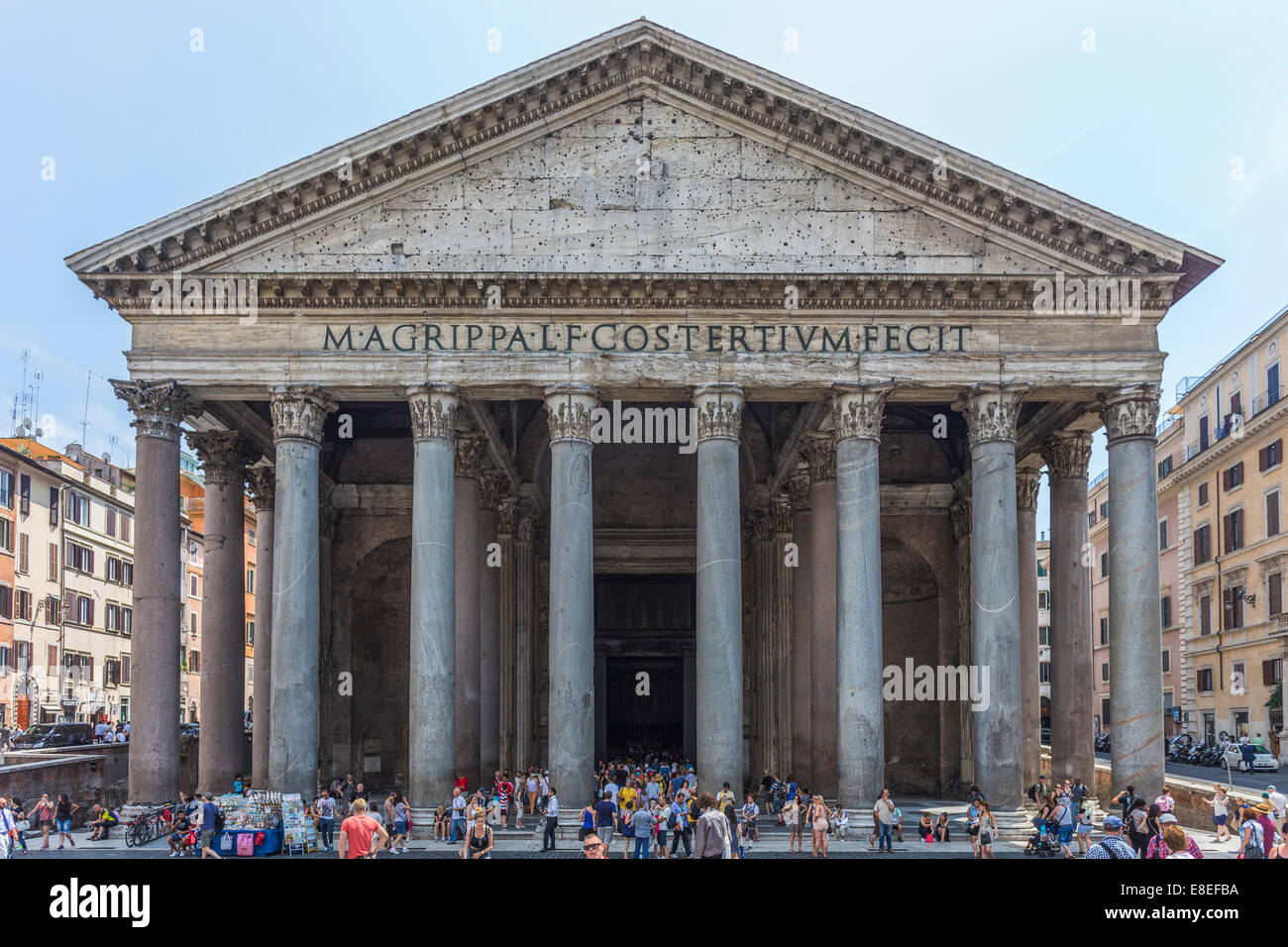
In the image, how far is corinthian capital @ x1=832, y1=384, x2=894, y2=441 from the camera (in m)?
24.9

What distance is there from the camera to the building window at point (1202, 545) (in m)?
53.1

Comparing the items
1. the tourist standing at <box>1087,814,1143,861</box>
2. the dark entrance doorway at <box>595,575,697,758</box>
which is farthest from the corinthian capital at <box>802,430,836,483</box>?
the tourist standing at <box>1087,814,1143,861</box>

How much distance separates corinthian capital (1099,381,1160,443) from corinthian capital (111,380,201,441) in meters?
17.5

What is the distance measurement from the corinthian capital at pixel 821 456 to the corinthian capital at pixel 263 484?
12785 mm

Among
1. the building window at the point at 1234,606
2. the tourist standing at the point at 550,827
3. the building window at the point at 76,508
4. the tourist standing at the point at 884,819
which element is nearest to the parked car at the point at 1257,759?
the building window at the point at 1234,606

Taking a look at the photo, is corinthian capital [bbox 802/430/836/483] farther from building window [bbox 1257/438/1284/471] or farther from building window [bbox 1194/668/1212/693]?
building window [bbox 1194/668/1212/693]

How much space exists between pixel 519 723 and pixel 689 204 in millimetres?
15179

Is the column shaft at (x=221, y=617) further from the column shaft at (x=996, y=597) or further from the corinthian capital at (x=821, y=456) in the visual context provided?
the column shaft at (x=996, y=597)

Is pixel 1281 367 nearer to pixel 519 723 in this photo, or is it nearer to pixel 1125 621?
pixel 1125 621

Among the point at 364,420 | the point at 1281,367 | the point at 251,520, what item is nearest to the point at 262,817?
the point at 364,420

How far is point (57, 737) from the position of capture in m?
40.2
